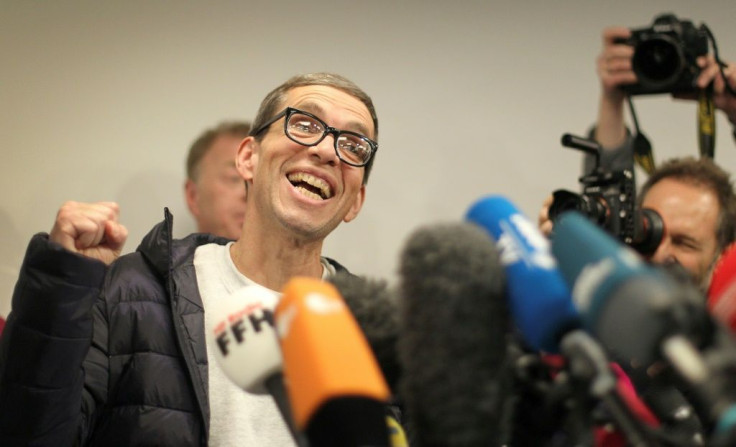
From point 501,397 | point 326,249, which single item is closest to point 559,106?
point 326,249

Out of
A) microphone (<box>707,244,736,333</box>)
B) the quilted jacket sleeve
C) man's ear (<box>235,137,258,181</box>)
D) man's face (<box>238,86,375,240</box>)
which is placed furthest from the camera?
man's ear (<box>235,137,258,181</box>)

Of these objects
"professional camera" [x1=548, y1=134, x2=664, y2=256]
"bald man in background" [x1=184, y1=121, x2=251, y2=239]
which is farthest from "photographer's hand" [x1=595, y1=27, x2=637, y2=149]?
"bald man in background" [x1=184, y1=121, x2=251, y2=239]

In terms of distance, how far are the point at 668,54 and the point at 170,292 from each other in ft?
3.84

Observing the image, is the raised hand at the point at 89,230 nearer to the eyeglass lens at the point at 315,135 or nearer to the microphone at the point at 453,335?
the eyeglass lens at the point at 315,135

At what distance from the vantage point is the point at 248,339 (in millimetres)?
641

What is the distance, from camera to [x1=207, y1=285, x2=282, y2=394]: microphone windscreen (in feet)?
2.06

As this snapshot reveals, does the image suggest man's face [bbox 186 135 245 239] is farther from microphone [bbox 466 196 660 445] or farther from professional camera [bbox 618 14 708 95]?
microphone [bbox 466 196 660 445]

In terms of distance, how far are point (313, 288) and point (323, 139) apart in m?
0.97

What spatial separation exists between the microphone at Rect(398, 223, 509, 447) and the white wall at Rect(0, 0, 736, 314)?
5.41 feet

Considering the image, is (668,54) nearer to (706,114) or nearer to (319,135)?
(706,114)

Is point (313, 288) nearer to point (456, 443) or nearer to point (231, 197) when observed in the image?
point (456, 443)

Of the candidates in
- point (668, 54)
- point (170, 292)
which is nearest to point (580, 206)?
point (668, 54)

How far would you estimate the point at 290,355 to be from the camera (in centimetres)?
53

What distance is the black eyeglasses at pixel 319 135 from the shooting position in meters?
1.51
